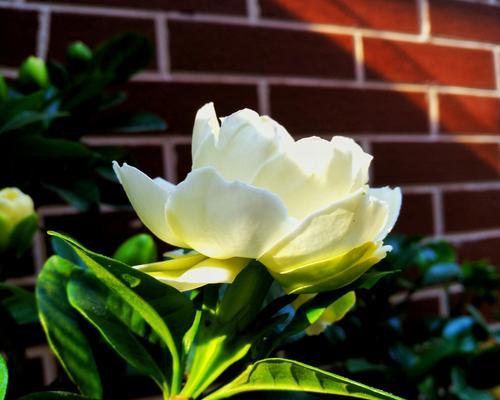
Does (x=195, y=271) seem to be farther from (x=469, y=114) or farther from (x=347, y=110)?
(x=469, y=114)

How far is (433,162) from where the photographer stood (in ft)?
4.32

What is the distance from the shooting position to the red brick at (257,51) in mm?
1067

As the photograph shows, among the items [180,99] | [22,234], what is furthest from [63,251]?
[180,99]

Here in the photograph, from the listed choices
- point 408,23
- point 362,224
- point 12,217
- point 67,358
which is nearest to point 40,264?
point 12,217

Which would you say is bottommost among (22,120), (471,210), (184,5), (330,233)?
(471,210)

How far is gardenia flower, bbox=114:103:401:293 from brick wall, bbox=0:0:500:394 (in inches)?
24.9

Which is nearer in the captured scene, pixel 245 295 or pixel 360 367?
pixel 245 295

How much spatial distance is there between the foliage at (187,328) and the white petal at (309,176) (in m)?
0.05

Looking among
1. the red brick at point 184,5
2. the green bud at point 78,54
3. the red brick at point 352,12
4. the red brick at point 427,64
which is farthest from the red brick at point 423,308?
the green bud at point 78,54

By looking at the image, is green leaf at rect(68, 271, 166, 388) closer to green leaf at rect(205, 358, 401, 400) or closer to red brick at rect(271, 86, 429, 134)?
green leaf at rect(205, 358, 401, 400)

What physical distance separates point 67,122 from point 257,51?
50 cm

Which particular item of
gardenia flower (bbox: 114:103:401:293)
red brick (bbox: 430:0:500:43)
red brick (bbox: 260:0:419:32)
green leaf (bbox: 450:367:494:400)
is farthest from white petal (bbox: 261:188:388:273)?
red brick (bbox: 430:0:500:43)

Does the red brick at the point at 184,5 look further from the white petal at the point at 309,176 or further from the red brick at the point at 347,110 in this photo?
the white petal at the point at 309,176

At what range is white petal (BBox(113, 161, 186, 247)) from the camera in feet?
1.13
